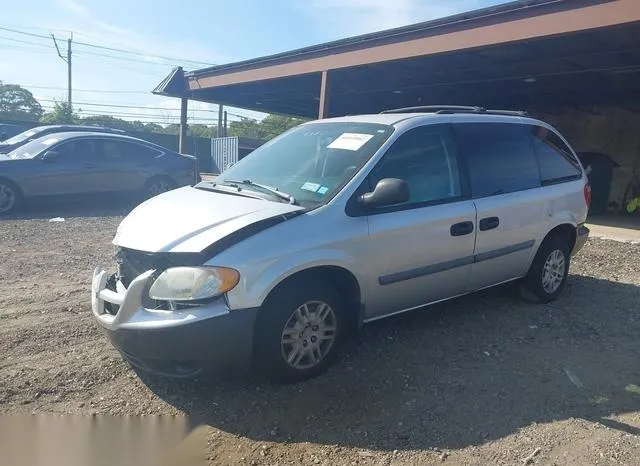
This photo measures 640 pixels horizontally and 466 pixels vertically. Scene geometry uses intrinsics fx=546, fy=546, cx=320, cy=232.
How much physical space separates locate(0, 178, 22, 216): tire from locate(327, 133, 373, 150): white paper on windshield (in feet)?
25.8

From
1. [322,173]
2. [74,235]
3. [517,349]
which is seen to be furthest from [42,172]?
[517,349]

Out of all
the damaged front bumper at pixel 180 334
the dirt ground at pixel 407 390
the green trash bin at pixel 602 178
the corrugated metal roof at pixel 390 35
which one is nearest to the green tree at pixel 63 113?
the corrugated metal roof at pixel 390 35

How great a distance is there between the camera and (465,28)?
9.40 meters

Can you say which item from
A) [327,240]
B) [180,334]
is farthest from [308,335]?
[180,334]

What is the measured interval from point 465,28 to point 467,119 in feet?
17.5

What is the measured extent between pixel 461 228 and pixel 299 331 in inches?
66.4

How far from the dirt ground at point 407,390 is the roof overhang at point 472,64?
4.94 meters

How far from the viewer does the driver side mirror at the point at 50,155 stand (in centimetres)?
1019

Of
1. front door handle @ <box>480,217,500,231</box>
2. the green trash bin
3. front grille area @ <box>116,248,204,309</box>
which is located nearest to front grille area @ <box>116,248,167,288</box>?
front grille area @ <box>116,248,204,309</box>

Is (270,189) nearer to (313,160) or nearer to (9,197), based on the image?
(313,160)

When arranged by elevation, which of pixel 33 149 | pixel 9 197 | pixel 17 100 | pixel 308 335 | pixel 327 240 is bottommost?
pixel 308 335

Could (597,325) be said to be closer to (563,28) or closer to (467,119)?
(467,119)

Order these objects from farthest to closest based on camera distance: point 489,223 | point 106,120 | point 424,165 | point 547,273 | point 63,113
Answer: point 106,120 < point 63,113 < point 547,273 < point 489,223 < point 424,165

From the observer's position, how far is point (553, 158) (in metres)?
5.55
